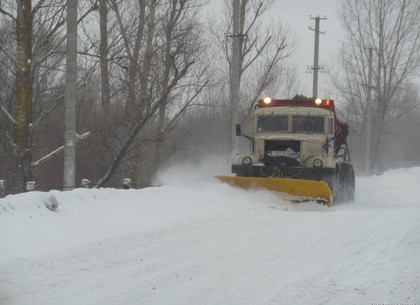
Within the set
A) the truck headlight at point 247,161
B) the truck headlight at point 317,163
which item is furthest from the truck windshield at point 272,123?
the truck headlight at point 317,163

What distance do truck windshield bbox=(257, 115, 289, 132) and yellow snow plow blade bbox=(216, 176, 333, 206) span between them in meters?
2.02

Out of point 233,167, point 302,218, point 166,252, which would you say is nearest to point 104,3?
point 233,167

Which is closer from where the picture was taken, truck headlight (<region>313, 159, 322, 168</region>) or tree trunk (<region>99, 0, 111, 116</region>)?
truck headlight (<region>313, 159, 322, 168</region>)

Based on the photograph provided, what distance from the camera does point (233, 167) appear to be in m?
14.1

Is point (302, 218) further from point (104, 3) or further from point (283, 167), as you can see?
point (104, 3)

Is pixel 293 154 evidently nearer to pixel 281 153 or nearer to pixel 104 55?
pixel 281 153

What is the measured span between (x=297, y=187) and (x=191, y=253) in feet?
19.9

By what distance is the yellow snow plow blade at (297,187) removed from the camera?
12.4 m

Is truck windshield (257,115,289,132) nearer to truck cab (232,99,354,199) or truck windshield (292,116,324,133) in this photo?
truck cab (232,99,354,199)

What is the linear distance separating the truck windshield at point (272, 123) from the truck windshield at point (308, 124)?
24 cm

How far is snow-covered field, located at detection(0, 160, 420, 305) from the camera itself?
5246 mm

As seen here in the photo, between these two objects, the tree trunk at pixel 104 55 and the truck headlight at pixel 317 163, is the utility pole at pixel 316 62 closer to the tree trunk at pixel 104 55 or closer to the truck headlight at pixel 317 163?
the tree trunk at pixel 104 55

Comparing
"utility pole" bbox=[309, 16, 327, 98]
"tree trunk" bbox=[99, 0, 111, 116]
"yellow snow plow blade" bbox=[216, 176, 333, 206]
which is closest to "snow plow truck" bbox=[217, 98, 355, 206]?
"yellow snow plow blade" bbox=[216, 176, 333, 206]

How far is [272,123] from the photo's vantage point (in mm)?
14578
